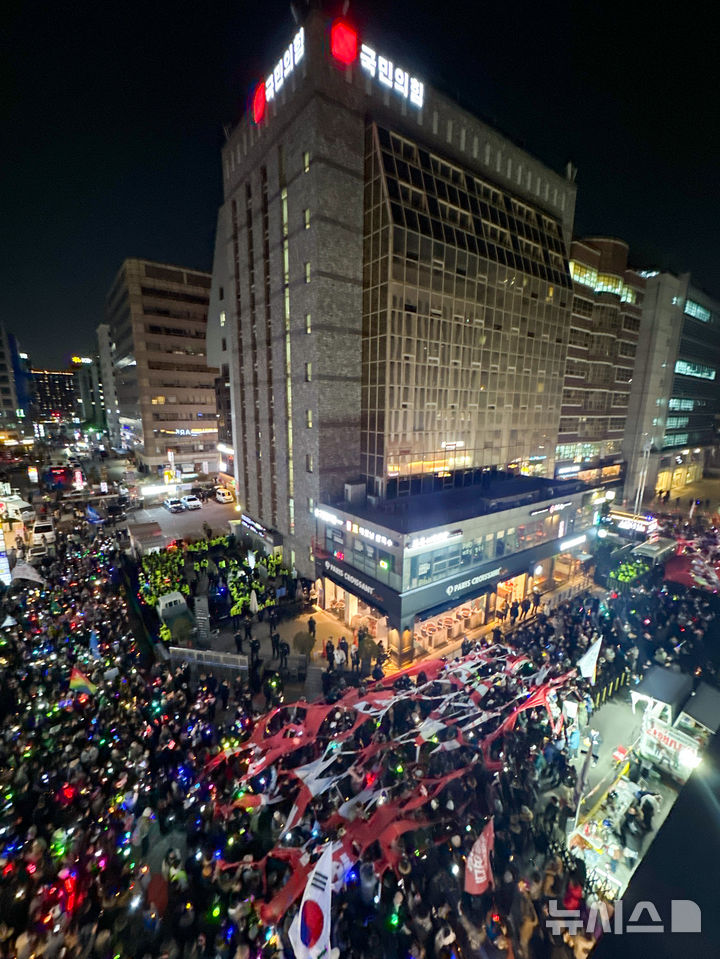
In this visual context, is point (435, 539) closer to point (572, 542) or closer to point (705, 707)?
point (705, 707)

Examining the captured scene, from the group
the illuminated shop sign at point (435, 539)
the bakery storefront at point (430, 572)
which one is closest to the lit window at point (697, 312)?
the bakery storefront at point (430, 572)

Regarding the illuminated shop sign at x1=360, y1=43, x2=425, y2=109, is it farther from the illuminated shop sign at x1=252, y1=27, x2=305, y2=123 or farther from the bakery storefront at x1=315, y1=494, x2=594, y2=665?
the bakery storefront at x1=315, y1=494, x2=594, y2=665

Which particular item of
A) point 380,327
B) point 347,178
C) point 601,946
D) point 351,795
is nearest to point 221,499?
point 380,327

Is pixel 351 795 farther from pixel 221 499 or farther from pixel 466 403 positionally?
pixel 221 499

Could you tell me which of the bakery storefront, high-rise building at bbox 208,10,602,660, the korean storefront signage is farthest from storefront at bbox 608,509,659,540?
the korean storefront signage

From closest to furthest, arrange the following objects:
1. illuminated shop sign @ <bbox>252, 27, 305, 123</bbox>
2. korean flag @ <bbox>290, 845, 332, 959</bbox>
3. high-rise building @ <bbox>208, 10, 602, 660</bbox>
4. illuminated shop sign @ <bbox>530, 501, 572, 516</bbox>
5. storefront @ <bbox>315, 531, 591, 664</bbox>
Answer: korean flag @ <bbox>290, 845, 332, 959</bbox>, storefront @ <bbox>315, 531, 591, 664</bbox>, illuminated shop sign @ <bbox>252, 27, 305, 123</bbox>, high-rise building @ <bbox>208, 10, 602, 660</bbox>, illuminated shop sign @ <bbox>530, 501, 572, 516</bbox>

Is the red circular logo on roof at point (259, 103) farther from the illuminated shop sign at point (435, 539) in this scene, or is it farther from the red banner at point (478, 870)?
the red banner at point (478, 870)

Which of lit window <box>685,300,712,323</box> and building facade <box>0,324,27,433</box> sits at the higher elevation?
lit window <box>685,300,712,323</box>
